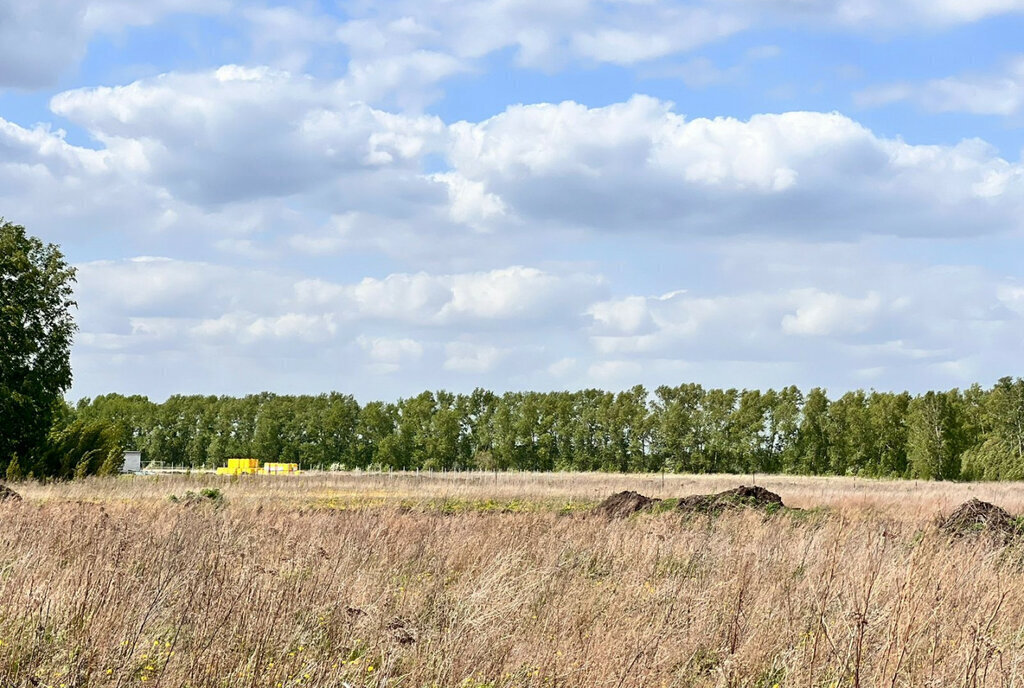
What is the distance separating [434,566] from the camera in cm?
930

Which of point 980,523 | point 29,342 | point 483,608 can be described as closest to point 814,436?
point 29,342

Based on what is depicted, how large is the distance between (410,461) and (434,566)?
3065 inches

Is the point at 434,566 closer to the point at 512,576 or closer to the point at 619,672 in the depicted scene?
the point at 512,576

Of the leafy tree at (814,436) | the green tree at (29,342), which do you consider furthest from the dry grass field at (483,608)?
the leafy tree at (814,436)

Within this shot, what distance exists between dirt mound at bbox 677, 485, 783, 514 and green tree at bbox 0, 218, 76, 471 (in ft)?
97.8

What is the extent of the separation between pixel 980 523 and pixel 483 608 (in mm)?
10081

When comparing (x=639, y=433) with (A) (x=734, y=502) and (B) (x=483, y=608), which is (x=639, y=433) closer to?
(A) (x=734, y=502)

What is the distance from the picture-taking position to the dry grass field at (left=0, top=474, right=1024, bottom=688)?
5.38m

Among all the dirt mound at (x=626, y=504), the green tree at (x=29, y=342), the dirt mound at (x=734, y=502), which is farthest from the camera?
the green tree at (x=29, y=342)

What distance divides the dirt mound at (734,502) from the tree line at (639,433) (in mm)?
51355

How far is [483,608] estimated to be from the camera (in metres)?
6.94

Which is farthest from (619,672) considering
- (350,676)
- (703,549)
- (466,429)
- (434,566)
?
(466,429)

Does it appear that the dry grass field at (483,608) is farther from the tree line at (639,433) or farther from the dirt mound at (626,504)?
the tree line at (639,433)

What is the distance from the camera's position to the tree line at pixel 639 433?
69894 mm
